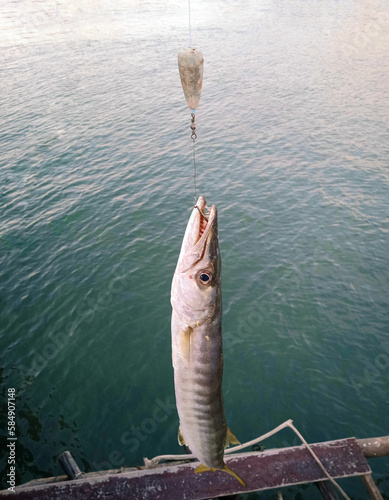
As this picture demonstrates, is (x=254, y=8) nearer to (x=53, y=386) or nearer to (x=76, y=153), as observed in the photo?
(x=76, y=153)

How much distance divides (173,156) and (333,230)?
522 inches

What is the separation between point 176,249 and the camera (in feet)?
65.4

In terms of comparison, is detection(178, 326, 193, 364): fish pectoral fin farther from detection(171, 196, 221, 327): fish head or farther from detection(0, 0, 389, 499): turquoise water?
detection(0, 0, 389, 499): turquoise water

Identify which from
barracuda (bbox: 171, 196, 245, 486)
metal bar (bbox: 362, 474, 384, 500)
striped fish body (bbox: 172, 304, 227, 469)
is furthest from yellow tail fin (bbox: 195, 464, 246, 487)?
metal bar (bbox: 362, 474, 384, 500)

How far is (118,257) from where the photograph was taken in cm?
1952

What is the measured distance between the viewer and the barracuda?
5133mm

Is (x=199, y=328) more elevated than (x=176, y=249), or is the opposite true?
(x=199, y=328)

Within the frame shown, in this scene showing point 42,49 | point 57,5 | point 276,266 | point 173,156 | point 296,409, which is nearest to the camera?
point 296,409

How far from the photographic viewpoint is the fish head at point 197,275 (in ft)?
16.8

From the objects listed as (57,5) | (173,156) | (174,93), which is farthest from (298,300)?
(57,5)

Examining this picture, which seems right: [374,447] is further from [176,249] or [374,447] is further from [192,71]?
[176,249]

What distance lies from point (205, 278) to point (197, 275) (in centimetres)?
11

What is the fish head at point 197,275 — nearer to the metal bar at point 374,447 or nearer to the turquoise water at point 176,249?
the metal bar at point 374,447

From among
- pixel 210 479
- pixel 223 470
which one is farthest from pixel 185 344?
pixel 210 479
